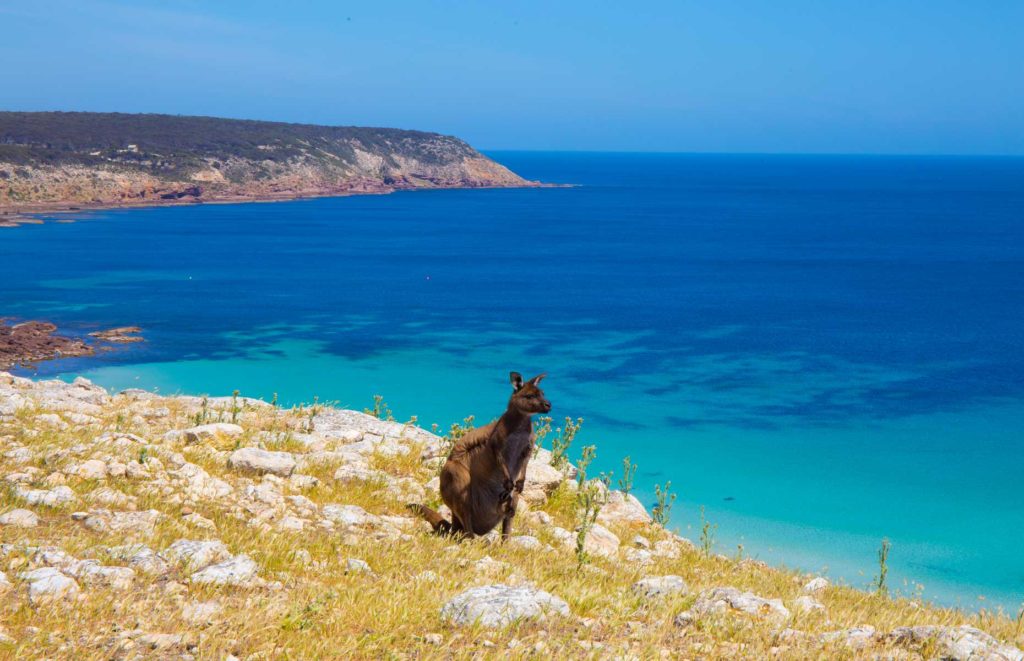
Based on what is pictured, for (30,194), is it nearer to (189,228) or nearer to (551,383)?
(189,228)

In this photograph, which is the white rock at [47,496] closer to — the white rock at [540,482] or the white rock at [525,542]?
the white rock at [525,542]

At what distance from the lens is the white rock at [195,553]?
20.8ft

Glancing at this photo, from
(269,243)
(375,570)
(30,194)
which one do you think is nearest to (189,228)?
(269,243)

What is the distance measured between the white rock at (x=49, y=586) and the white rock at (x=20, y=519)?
147cm

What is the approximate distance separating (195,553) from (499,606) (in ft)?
7.56

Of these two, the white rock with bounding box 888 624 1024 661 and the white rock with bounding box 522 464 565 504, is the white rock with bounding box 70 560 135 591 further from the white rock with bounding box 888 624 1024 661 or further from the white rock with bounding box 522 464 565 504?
the white rock with bounding box 522 464 565 504

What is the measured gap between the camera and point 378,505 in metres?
10.5

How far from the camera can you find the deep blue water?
31609 mm

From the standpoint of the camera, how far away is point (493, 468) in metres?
8.92

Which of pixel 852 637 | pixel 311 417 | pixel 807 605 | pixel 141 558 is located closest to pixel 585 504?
pixel 807 605

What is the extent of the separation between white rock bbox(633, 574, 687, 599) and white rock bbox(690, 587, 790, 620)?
269 mm

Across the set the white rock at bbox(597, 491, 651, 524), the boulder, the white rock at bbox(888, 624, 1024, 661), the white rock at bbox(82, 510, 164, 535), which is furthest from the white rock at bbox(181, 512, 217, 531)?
the white rock at bbox(597, 491, 651, 524)

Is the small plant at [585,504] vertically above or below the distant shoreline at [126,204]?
above

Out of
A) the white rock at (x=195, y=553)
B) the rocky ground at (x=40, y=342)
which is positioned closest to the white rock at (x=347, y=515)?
the white rock at (x=195, y=553)
